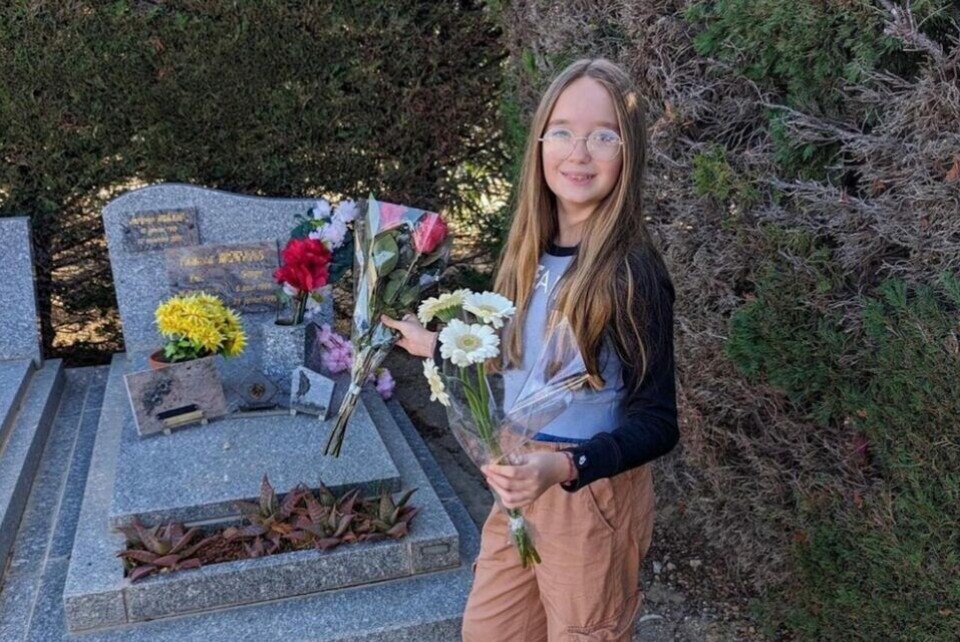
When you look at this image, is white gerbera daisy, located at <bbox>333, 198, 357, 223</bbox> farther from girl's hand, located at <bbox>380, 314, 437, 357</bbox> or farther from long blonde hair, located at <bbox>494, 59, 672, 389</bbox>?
long blonde hair, located at <bbox>494, 59, 672, 389</bbox>

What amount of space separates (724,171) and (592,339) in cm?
113

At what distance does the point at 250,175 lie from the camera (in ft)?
17.3

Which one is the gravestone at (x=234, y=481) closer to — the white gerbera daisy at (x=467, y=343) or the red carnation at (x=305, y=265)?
the red carnation at (x=305, y=265)

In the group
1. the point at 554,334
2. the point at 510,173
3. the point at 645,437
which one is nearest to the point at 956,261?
the point at 645,437

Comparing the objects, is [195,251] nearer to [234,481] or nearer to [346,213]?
[346,213]

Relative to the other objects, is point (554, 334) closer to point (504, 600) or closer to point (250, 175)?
point (504, 600)

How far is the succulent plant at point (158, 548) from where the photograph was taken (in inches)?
113

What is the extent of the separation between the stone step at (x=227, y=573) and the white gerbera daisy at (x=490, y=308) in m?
1.63

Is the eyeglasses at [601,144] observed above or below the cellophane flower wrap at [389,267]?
above

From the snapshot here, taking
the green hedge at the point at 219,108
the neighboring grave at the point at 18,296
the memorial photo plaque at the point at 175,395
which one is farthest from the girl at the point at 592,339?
the neighboring grave at the point at 18,296

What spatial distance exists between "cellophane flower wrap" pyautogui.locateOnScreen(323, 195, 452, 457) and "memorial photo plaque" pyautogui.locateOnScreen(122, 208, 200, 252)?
247cm

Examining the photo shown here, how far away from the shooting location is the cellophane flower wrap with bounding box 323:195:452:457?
8.05 feet

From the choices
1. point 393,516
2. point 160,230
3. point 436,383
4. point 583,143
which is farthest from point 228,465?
point 583,143

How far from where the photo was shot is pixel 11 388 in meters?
4.36
